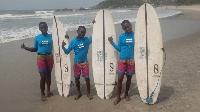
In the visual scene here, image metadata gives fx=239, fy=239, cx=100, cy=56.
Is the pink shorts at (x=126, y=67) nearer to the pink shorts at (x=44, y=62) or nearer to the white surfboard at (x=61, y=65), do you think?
the white surfboard at (x=61, y=65)

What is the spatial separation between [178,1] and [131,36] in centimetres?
8740

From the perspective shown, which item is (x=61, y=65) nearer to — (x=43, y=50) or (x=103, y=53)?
(x=43, y=50)

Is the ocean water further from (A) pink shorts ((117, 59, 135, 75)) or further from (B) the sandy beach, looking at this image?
(A) pink shorts ((117, 59, 135, 75))

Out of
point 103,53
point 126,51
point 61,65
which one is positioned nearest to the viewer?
point 126,51

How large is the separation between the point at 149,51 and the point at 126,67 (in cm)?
59

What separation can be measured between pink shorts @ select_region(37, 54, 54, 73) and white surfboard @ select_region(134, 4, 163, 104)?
196 cm

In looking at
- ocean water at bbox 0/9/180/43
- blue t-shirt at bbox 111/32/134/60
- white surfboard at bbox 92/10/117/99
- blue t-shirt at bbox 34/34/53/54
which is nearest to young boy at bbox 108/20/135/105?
blue t-shirt at bbox 111/32/134/60

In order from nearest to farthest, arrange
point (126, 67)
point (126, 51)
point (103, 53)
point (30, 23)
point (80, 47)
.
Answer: point (126, 51) < point (126, 67) < point (80, 47) < point (103, 53) < point (30, 23)

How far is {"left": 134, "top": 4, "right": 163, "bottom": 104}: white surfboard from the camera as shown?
197 inches

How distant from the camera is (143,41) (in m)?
5.07

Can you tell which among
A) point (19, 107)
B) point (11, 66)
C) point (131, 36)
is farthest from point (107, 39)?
point (11, 66)

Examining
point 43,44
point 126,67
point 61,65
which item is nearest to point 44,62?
point 43,44

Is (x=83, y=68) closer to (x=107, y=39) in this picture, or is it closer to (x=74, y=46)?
(x=74, y=46)

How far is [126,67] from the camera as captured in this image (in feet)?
16.8
